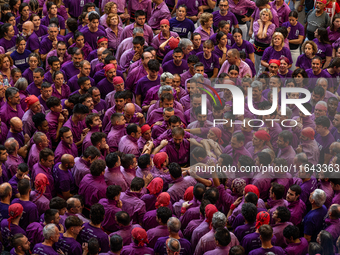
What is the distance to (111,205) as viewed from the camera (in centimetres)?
803

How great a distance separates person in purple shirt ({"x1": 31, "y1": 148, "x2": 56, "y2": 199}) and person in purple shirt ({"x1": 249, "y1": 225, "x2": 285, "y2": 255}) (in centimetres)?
325

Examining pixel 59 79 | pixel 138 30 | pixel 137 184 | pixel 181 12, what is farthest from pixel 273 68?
pixel 137 184

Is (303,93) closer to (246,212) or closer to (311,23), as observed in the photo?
(311,23)

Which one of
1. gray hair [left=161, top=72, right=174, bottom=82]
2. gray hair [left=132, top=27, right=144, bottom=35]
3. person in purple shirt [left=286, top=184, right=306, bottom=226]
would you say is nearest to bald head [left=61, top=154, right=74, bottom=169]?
gray hair [left=161, top=72, right=174, bottom=82]

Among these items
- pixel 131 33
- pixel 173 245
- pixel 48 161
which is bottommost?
pixel 173 245

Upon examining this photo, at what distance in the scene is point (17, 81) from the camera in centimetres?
1075

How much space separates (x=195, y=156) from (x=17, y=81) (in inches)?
153

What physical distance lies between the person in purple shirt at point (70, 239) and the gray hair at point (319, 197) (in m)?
3.25

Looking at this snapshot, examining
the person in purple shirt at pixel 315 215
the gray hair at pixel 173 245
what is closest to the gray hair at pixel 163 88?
the person in purple shirt at pixel 315 215

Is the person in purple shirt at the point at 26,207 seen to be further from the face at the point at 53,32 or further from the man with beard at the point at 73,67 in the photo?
the face at the point at 53,32

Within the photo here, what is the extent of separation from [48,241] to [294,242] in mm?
3182

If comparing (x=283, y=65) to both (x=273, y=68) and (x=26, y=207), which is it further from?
(x=26, y=207)

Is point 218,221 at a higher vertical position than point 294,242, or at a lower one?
higher

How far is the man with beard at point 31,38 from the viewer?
12.8 meters
